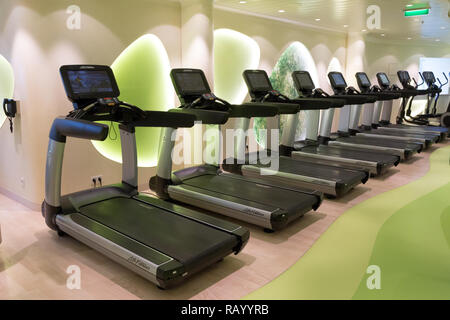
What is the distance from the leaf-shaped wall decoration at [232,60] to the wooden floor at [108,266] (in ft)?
10.5

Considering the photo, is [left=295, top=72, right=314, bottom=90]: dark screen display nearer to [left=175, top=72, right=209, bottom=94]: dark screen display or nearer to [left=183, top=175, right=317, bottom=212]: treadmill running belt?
[left=175, top=72, right=209, bottom=94]: dark screen display

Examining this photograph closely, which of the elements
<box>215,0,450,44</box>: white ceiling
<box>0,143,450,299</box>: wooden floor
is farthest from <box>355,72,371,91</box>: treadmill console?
<box>0,143,450,299</box>: wooden floor

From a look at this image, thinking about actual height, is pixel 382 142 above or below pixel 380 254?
above

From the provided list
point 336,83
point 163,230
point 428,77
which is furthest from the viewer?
point 428,77

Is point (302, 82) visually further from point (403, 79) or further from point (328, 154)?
point (403, 79)

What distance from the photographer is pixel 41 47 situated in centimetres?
388

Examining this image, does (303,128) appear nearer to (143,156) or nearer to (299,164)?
(299,164)

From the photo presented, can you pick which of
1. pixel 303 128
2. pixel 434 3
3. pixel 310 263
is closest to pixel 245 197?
pixel 310 263

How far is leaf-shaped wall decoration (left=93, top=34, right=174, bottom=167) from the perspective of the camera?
4.74m

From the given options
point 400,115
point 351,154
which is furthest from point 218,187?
point 400,115

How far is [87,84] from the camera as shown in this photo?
135 inches

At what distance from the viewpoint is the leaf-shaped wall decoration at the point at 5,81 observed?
423 centimetres

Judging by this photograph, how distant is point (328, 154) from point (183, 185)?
2650 mm

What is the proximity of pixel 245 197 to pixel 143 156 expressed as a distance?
1961 mm
